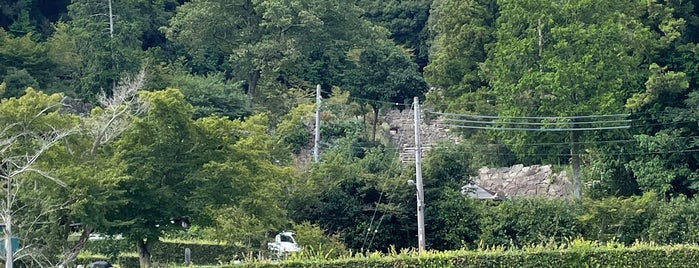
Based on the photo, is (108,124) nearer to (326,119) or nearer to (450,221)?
(450,221)

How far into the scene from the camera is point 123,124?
25.8 m

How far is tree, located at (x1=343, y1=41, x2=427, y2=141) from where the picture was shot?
45.4 meters

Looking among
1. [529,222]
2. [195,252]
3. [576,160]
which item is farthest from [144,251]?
[576,160]

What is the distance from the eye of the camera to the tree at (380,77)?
149 feet

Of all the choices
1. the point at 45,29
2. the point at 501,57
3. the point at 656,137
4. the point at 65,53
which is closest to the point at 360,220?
the point at 501,57

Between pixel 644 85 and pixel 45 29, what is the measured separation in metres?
26.3

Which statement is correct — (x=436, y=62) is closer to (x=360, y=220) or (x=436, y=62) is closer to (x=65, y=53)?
(x=360, y=220)

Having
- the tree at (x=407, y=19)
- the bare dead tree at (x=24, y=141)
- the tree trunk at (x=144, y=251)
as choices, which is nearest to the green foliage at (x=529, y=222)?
the tree trunk at (x=144, y=251)

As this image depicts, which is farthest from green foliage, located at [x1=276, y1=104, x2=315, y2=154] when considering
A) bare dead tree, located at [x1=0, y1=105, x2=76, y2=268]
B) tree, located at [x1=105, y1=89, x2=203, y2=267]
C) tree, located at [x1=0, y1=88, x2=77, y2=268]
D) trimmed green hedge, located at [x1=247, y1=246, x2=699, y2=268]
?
trimmed green hedge, located at [x1=247, y1=246, x2=699, y2=268]

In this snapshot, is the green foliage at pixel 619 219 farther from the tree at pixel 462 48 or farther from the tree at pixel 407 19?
the tree at pixel 407 19

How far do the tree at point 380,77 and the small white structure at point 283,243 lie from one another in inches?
597

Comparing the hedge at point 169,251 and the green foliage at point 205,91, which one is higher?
the green foliage at point 205,91

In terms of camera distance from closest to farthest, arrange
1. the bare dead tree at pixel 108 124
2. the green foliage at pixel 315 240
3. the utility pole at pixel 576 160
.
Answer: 1. the bare dead tree at pixel 108 124
2. the green foliage at pixel 315 240
3. the utility pole at pixel 576 160

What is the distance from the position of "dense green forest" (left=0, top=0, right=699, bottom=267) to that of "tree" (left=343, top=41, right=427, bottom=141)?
0.28 ft
